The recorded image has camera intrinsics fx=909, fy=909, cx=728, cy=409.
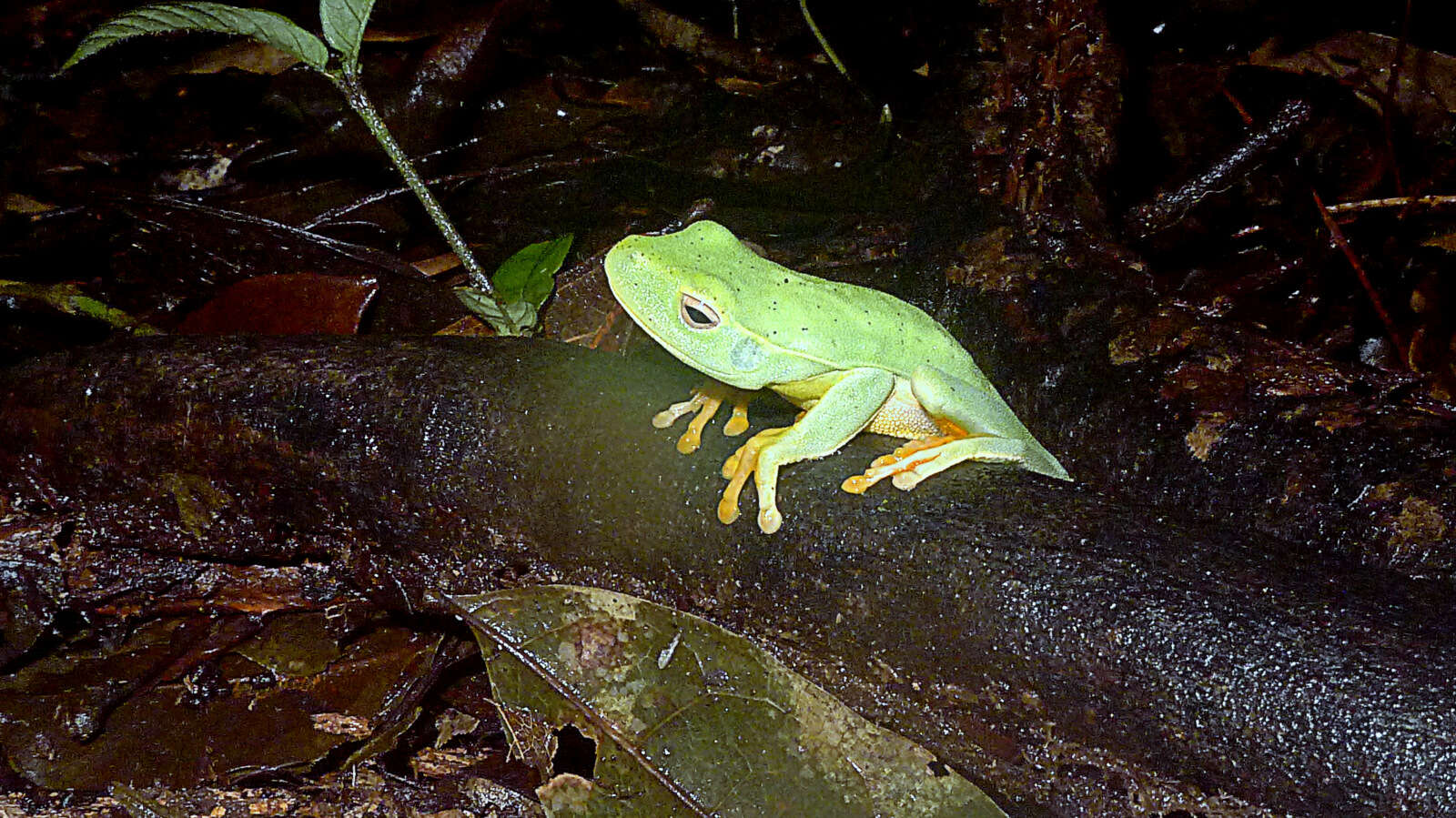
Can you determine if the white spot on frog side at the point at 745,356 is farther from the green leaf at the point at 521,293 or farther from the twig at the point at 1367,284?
the twig at the point at 1367,284

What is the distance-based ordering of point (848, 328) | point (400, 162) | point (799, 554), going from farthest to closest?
1. point (400, 162)
2. point (848, 328)
3. point (799, 554)

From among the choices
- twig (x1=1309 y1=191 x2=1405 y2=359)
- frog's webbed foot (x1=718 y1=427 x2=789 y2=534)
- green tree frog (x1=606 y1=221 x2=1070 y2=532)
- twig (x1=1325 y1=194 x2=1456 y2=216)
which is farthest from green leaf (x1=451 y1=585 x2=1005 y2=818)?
twig (x1=1325 y1=194 x2=1456 y2=216)

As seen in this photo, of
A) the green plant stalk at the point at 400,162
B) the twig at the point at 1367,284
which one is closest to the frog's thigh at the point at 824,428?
the green plant stalk at the point at 400,162

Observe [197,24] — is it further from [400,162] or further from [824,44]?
[824,44]

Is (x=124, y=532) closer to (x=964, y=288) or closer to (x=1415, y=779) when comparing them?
(x=964, y=288)

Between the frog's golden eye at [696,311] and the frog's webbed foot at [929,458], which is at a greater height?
the frog's golden eye at [696,311]

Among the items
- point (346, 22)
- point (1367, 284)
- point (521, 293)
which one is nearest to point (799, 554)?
point (521, 293)

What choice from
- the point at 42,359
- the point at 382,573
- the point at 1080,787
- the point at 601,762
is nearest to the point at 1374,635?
the point at 1080,787
